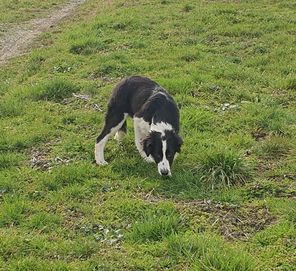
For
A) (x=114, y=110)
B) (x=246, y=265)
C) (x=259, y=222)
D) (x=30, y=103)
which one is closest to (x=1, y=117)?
(x=30, y=103)

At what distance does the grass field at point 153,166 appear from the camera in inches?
228

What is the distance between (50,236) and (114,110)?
2.66 m

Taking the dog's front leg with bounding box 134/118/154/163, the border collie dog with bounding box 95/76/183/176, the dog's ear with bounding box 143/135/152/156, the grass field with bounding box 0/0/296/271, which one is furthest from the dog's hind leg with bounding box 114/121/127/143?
the dog's ear with bounding box 143/135/152/156

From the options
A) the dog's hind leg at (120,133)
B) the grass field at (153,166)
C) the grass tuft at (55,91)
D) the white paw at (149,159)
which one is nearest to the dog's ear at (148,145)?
the white paw at (149,159)

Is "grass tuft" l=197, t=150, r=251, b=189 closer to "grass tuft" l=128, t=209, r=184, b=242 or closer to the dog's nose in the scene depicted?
the dog's nose

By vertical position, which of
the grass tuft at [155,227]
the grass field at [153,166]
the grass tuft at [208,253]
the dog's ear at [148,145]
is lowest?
the grass field at [153,166]

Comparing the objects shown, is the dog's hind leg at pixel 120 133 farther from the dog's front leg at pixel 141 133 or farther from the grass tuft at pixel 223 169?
the grass tuft at pixel 223 169

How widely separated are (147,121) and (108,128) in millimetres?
688

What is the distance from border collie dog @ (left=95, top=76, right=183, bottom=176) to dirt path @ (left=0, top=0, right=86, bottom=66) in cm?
699

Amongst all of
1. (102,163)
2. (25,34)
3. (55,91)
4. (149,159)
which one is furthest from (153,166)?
(25,34)

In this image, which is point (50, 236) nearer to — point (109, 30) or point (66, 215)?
point (66, 215)

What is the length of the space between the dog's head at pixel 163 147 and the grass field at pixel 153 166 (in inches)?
7.3

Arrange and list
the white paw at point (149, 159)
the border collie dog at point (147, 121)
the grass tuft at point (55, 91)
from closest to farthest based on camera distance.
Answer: the border collie dog at point (147, 121) < the white paw at point (149, 159) < the grass tuft at point (55, 91)

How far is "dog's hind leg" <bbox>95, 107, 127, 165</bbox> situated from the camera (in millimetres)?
8180
